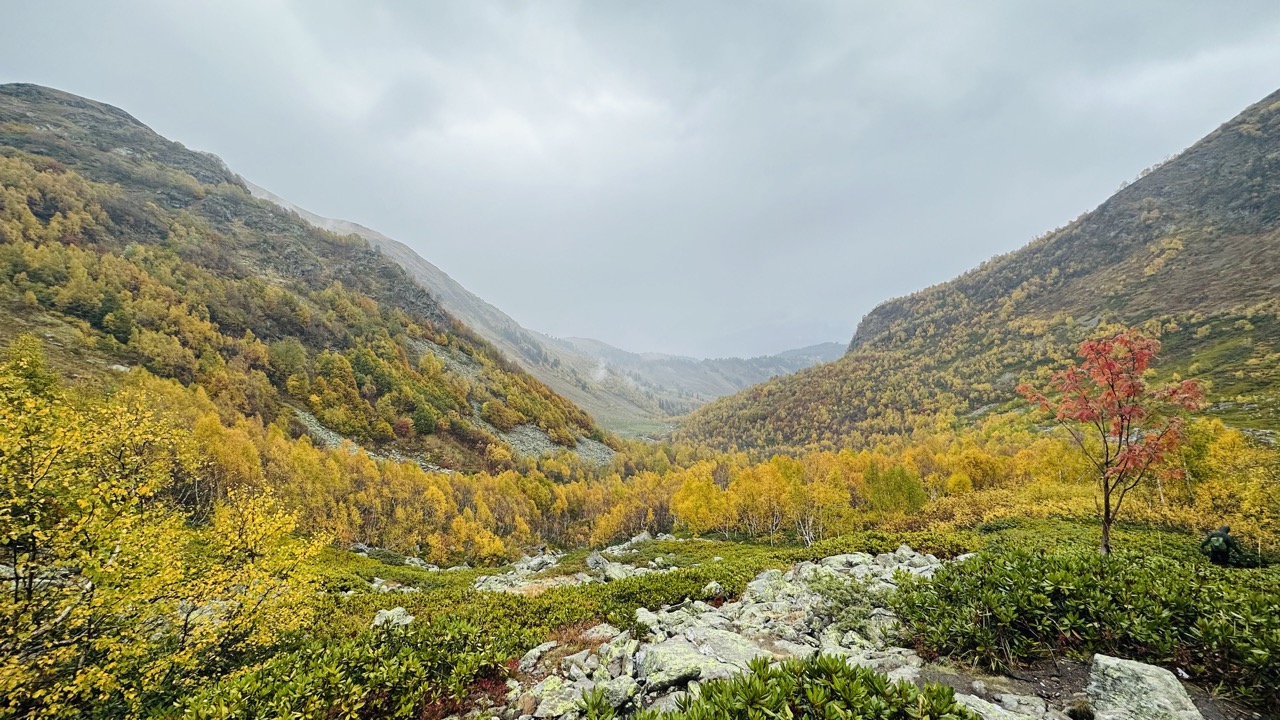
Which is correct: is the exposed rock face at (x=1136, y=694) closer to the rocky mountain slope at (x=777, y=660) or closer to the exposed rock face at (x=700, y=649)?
the rocky mountain slope at (x=777, y=660)

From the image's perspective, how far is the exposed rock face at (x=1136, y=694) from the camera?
19.5ft

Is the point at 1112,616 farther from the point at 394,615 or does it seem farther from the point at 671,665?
the point at 394,615

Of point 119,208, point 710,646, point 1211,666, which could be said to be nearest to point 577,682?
point 710,646

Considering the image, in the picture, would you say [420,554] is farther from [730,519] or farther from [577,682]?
[577,682]

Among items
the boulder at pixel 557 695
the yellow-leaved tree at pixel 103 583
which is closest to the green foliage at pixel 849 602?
the boulder at pixel 557 695

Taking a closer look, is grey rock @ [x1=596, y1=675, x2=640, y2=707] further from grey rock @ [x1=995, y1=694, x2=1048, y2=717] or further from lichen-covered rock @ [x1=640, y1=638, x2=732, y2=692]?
grey rock @ [x1=995, y1=694, x2=1048, y2=717]

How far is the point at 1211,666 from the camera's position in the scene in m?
6.87

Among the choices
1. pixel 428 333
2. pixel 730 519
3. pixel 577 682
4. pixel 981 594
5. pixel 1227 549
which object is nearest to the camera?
pixel 981 594

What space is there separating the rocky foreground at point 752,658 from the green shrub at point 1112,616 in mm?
1096

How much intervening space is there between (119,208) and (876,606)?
700 ft

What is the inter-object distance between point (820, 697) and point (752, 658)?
221 cm

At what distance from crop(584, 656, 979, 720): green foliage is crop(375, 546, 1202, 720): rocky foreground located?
0.59 meters

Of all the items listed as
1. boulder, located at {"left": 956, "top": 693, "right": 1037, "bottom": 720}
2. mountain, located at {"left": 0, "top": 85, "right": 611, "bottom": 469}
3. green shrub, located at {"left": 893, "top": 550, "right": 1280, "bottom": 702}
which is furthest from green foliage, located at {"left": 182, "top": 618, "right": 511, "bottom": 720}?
mountain, located at {"left": 0, "top": 85, "right": 611, "bottom": 469}

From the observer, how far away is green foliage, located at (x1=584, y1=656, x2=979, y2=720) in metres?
5.40
